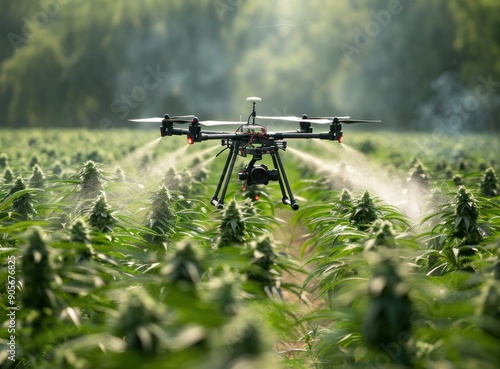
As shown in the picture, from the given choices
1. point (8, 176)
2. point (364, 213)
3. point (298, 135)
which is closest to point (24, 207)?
point (8, 176)

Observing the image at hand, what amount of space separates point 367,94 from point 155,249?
155ft

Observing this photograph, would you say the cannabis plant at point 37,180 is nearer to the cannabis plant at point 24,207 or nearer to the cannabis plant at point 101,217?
the cannabis plant at point 24,207

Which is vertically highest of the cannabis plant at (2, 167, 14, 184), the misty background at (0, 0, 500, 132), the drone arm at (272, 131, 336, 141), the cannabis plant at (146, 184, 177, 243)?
the misty background at (0, 0, 500, 132)

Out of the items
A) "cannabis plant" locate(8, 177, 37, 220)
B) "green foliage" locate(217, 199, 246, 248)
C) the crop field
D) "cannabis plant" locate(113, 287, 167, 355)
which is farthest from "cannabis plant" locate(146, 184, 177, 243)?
"cannabis plant" locate(113, 287, 167, 355)

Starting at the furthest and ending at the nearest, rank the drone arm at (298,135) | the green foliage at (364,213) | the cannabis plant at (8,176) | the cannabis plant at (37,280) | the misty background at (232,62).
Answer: the misty background at (232,62) → the cannabis plant at (8,176) → the drone arm at (298,135) → the green foliage at (364,213) → the cannabis plant at (37,280)

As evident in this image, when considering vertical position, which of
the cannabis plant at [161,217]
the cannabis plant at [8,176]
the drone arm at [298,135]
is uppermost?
the drone arm at [298,135]

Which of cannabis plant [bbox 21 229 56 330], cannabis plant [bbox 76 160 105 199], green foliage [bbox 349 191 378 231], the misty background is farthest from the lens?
the misty background

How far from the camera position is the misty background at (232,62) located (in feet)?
159

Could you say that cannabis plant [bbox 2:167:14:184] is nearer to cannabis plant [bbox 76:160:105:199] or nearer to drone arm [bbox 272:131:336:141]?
cannabis plant [bbox 76:160:105:199]

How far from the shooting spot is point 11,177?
917 cm

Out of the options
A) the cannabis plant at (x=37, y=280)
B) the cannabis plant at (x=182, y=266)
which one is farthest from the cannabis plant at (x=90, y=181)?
the cannabis plant at (x=182, y=266)

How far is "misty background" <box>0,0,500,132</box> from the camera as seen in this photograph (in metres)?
48.5

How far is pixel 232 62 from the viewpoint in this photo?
5866cm

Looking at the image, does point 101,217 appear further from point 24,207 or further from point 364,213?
point 364,213
